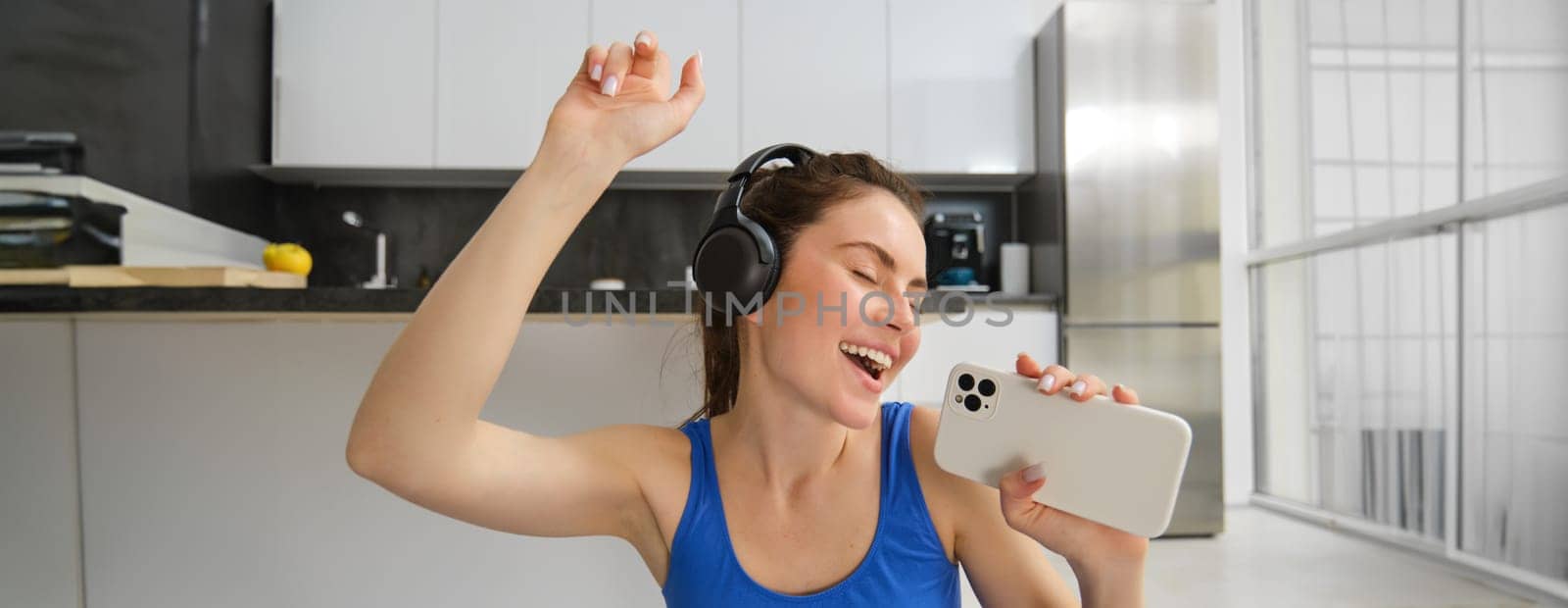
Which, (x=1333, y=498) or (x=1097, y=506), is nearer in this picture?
(x=1097, y=506)

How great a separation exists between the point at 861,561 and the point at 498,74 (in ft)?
11.5

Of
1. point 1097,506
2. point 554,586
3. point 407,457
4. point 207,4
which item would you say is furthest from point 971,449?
point 207,4

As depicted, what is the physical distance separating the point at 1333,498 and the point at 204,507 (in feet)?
14.1

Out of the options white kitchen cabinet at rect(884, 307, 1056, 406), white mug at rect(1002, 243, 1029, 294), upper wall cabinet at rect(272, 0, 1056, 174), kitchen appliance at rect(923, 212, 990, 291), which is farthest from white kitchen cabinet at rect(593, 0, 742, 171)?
white mug at rect(1002, 243, 1029, 294)

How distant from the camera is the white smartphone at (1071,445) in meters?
0.77

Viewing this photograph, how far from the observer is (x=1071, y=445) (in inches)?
31.4

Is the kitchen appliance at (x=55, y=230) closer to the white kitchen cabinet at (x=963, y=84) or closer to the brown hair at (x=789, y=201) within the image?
the brown hair at (x=789, y=201)

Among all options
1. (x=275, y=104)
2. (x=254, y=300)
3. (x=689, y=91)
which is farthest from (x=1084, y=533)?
(x=275, y=104)

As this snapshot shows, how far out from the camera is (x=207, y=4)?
3305mm

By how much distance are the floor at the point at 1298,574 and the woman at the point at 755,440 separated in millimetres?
2132

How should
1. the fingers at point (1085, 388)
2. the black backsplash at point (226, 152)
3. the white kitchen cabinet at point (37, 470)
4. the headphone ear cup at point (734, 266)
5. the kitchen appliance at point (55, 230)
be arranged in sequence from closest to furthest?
the fingers at point (1085, 388)
the headphone ear cup at point (734, 266)
the white kitchen cabinet at point (37, 470)
the kitchen appliance at point (55, 230)
the black backsplash at point (226, 152)

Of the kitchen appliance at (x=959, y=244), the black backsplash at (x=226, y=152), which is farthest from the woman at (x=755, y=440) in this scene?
the kitchen appliance at (x=959, y=244)

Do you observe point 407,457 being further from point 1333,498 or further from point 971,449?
point 1333,498

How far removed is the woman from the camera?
0.70m
